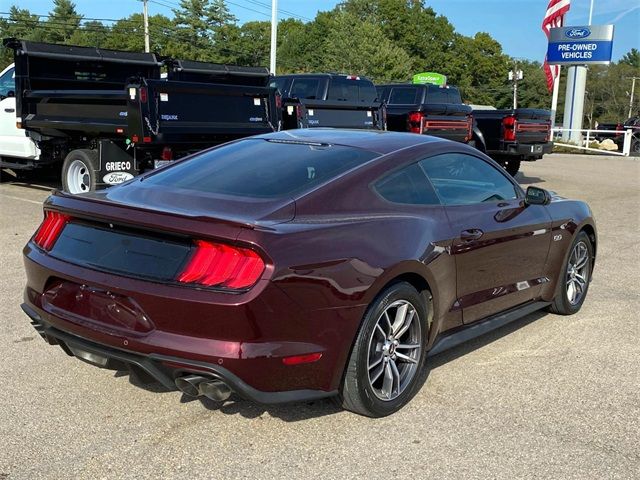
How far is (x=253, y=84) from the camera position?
11.5 meters

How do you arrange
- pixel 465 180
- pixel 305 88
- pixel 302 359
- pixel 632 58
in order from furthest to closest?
1. pixel 632 58
2. pixel 305 88
3. pixel 465 180
4. pixel 302 359

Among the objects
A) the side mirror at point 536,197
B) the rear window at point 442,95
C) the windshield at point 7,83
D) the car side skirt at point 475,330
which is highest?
the rear window at point 442,95

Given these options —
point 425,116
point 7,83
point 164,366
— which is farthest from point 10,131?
point 164,366

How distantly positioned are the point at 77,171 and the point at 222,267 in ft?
26.1

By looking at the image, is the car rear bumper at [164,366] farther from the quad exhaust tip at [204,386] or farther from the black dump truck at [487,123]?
the black dump truck at [487,123]

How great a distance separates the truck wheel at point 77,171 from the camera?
32.5ft

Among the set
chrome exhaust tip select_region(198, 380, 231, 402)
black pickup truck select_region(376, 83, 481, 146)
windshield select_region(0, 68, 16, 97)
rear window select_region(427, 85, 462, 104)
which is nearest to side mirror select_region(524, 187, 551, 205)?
chrome exhaust tip select_region(198, 380, 231, 402)

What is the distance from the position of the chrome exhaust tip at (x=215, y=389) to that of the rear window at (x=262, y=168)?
1035mm

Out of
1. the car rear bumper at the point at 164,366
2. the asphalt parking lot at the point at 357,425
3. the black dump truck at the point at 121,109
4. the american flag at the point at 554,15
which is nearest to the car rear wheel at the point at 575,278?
the asphalt parking lot at the point at 357,425

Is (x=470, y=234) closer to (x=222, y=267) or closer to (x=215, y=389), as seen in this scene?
(x=222, y=267)

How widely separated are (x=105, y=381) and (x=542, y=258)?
10.7 feet

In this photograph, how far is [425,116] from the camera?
13922 millimetres

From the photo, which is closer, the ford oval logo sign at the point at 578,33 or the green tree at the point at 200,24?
the ford oval logo sign at the point at 578,33

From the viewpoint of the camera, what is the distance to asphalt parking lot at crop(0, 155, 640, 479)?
3.22 metres
